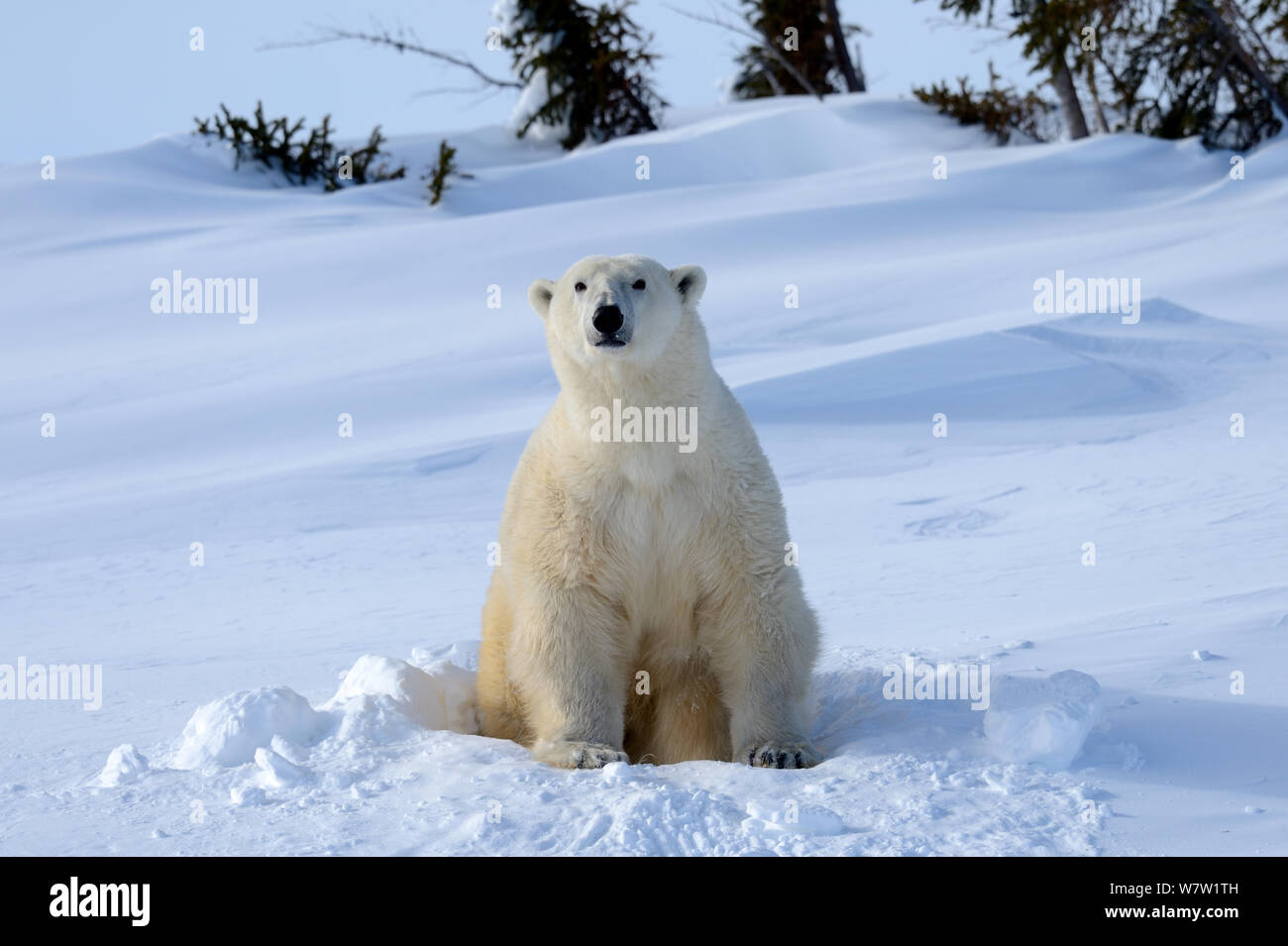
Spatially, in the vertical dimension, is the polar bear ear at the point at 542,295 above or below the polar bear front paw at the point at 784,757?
above

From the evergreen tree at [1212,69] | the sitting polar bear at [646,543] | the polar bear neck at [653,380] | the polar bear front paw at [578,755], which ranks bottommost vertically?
the polar bear front paw at [578,755]

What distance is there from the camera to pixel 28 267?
45.0 ft

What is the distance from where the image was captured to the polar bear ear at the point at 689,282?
11.4 feet

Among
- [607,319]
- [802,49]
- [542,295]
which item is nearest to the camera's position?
[607,319]

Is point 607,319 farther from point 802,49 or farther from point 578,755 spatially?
point 802,49

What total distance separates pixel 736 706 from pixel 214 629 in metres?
2.87

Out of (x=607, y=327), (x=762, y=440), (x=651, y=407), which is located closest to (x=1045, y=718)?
(x=651, y=407)

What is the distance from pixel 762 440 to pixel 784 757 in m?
5.12

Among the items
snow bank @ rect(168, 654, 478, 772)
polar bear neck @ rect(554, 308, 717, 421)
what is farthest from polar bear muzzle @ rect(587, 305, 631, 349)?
snow bank @ rect(168, 654, 478, 772)

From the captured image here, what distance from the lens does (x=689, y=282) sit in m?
3.50

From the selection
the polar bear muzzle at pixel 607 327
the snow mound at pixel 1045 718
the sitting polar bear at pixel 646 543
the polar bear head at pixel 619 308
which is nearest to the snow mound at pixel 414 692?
the sitting polar bear at pixel 646 543

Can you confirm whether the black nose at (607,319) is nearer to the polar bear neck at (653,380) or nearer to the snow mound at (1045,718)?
the polar bear neck at (653,380)

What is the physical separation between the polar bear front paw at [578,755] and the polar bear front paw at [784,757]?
0.33m

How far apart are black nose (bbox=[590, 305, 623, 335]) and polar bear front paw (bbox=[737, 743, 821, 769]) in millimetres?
1100
